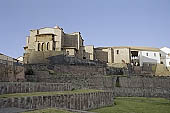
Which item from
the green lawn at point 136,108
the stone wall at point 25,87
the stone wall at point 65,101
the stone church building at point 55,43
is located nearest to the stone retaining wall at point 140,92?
the green lawn at point 136,108

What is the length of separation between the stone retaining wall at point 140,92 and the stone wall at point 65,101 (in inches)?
408

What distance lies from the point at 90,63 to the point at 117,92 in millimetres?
12150

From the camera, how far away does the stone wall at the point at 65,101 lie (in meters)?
9.76

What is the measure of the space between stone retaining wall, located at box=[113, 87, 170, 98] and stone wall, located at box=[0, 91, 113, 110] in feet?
34.0

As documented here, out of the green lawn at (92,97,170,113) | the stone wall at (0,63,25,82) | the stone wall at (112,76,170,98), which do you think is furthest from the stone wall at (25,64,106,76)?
the green lawn at (92,97,170,113)

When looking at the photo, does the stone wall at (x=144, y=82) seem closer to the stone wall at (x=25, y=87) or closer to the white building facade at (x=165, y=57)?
the stone wall at (x=25, y=87)

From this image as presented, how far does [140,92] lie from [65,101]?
61.2 ft

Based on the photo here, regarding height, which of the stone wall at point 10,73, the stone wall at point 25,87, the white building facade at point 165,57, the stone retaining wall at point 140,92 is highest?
the white building facade at point 165,57

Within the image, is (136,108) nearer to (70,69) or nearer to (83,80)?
(83,80)

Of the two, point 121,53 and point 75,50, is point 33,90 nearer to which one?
point 75,50

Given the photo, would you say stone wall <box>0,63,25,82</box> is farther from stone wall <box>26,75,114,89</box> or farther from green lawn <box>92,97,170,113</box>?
green lawn <box>92,97,170,113</box>

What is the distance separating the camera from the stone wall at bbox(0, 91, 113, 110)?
9765 mm

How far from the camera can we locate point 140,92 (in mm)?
27953

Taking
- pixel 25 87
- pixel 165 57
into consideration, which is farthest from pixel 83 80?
pixel 165 57
